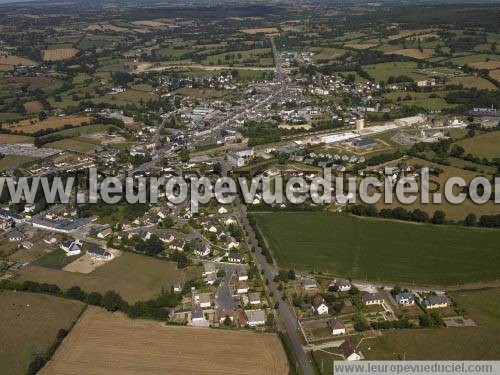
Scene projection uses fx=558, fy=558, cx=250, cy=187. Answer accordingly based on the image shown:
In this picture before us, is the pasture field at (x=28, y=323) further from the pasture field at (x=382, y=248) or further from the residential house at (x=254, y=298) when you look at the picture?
the pasture field at (x=382, y=248)

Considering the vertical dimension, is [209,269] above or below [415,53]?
below

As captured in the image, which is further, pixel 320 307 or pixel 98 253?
pixel 98 253

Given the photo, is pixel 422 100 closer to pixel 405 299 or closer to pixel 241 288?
pixel 405 299

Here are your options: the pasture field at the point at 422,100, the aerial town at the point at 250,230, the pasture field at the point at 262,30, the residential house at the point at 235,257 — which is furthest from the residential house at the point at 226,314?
the pasture field at the point at 262,30

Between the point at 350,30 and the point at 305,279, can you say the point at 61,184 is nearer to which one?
the point at 305,279
